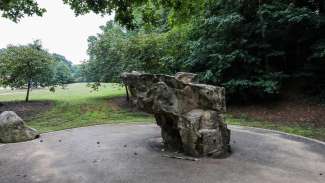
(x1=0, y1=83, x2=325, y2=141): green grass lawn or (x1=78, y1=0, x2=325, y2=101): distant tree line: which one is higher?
(x1=78, y1=0, x2=325, y2=101): distant tree line

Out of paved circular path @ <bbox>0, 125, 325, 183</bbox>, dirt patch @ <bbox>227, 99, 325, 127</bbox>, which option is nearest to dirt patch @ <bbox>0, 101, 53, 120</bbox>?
paved circular path @ <bbox>0, 125, 325, 183</bbox>

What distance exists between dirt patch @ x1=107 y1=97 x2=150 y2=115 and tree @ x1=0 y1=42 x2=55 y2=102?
4.47 metres

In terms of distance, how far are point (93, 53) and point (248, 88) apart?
1056 centimetres

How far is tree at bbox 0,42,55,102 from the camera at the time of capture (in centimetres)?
1950

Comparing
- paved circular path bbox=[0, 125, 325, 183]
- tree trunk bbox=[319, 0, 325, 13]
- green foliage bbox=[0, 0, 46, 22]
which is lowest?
paved circular path bbox=[0, 125, 325, 183]

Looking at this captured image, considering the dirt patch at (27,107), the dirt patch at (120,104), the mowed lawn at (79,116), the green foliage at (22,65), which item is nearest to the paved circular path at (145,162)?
the mowed lawn at (79,116)

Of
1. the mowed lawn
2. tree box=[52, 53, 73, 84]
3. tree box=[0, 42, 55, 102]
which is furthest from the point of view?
tree box=[52, 53, 73, 84]

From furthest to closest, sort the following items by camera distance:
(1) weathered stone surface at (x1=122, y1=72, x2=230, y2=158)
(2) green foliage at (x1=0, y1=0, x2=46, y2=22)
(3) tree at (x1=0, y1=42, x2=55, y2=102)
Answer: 1. (3) tree at (x1=0, y1=42, x2=55, y2=102)
2. (2) green foliage at (x1=0, y1=0, x2=46, y2=22)
3. (1) weathered stone surface at (x1=122, y1=72, x2=230, y2=158)

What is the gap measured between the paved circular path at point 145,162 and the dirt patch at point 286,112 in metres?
3.87

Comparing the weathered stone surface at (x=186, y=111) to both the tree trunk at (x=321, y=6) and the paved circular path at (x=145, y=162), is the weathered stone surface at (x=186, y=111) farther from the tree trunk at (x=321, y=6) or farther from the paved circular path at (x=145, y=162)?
the tree trunk at (x=321, y=6)

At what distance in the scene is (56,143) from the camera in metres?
10.6

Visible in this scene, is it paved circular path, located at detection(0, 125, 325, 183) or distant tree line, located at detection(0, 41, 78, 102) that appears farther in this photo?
distant tree line, located at detection(0, 41, 78, 102)

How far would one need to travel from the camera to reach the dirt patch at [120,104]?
1884 centimetres

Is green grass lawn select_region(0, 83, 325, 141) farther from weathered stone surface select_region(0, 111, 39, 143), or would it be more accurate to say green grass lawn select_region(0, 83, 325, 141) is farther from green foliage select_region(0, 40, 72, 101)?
green foliage select_region(0, 40, 72, 101)
